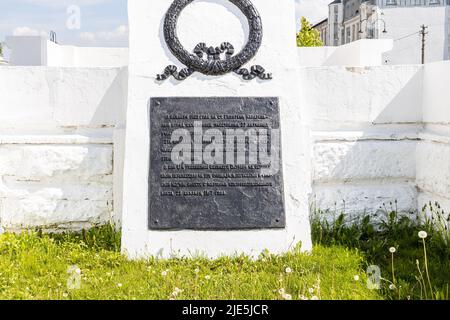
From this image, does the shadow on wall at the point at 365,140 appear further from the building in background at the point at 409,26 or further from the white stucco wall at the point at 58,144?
the building in background at the point at 409,26

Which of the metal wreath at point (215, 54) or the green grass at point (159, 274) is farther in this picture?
the metal wreath at point (215, 54)

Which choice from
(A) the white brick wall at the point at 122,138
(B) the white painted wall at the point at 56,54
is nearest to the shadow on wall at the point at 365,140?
(A) the white brick wall at the point at 122,138

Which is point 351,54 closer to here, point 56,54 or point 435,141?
point 435,141

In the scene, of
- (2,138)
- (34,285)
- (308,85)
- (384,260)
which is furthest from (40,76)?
(384,260)

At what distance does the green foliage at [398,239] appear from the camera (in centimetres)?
388

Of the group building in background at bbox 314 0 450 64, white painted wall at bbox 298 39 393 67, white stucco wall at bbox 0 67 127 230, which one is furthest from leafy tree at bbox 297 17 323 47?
white stucco wall at bbox 0 67 127 230

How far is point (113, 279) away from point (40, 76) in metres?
2.12

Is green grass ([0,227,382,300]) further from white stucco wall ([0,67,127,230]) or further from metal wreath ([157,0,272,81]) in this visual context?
metal wreath ([157,0,272,81])

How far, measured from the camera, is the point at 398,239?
478cm

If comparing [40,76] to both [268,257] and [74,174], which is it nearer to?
[74,174]

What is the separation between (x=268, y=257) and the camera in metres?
4.36

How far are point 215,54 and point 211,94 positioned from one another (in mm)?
345

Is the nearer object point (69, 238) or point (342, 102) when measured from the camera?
point (69, 238)

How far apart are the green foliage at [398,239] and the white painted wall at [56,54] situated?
15.7 ft
